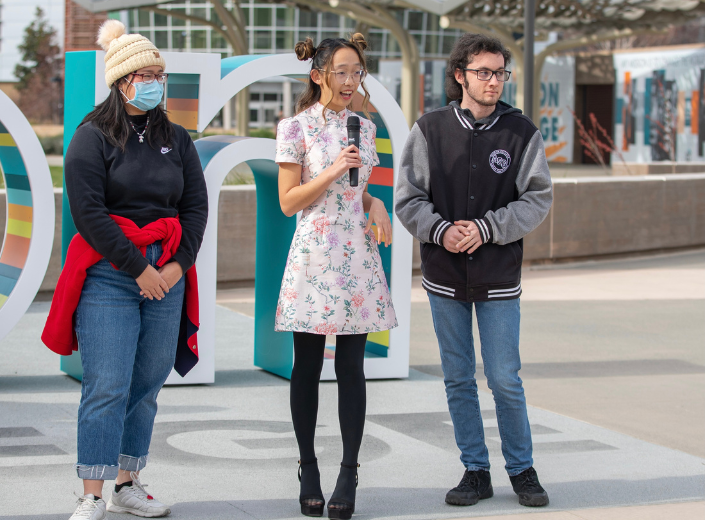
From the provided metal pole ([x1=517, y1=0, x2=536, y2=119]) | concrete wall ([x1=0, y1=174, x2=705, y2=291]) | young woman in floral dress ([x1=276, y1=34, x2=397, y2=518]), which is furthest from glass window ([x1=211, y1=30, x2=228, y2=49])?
young woman in floral dress ([x1=276, y1=34, x2=397, y2=518])

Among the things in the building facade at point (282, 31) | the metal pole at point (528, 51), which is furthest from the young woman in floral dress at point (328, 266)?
the building facade at point (282, 31)

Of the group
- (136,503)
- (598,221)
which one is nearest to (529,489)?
(136,503)

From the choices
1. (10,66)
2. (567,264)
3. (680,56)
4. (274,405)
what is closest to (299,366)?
(274,405)

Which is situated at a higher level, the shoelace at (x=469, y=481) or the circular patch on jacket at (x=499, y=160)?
the circular patch on jacket at (x=499, y=160)

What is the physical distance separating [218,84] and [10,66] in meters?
92.5

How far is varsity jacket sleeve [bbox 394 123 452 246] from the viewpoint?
3998 millimetres

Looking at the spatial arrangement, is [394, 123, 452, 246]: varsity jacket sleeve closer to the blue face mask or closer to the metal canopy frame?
the blue face mask

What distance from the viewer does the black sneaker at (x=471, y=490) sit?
157 inches

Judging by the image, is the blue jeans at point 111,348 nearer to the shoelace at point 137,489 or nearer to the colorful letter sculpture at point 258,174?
the shoelace at point 137,489

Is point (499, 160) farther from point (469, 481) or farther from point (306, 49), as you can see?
point (469, 481)

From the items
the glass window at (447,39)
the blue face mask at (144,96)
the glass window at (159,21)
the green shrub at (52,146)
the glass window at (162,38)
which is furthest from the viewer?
the glass window at (159,21)

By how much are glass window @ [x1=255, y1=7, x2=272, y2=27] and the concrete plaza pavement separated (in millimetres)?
54306

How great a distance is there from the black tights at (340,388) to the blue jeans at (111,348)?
55cm

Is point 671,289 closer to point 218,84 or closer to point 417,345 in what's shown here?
point 417,345
